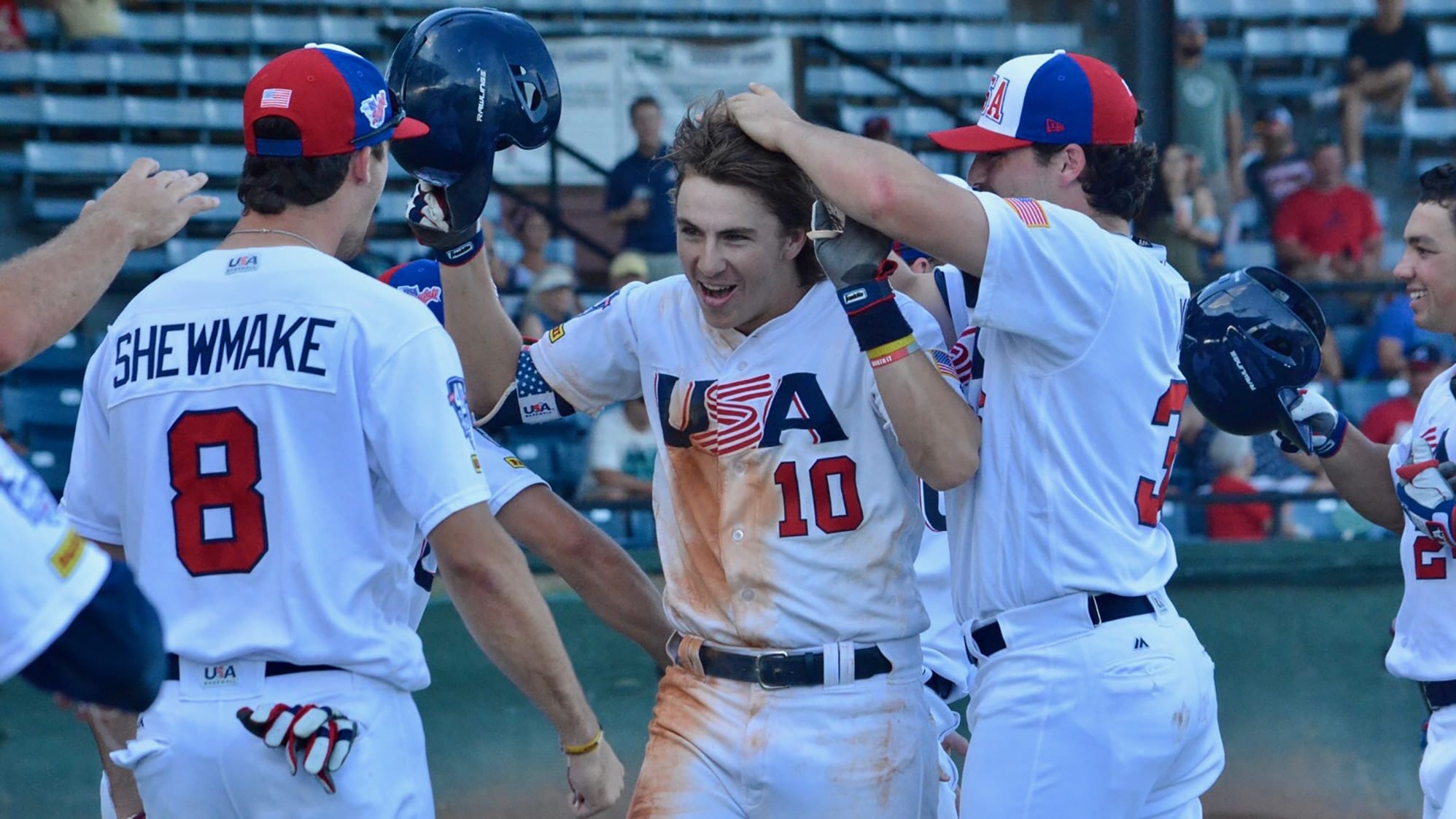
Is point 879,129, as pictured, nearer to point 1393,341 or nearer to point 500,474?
point 1393,341

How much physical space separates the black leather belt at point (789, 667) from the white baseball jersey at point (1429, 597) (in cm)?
160

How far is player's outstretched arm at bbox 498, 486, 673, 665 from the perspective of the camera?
3.87m

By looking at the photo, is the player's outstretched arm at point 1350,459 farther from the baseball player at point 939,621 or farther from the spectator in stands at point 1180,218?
the spectator in stands at point 1180,218

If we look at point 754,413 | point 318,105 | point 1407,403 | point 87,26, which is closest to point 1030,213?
point 754,413

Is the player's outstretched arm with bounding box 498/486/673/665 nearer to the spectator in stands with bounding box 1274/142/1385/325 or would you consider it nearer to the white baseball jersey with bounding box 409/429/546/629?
the white baseball jersey with bounding box 409/429/546/629

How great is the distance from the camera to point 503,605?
2.93 m

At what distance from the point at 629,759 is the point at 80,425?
13.7 feet

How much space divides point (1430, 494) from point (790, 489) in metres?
1.74

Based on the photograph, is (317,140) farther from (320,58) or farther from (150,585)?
(150,585)

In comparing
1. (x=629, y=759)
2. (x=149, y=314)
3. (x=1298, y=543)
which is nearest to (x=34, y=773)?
(x=629, y=759)

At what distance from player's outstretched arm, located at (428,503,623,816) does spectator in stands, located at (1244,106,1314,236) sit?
29.4 feet

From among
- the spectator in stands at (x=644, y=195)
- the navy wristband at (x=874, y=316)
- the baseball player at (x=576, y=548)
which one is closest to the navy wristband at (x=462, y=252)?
the baseball player at (x=576, y=548)

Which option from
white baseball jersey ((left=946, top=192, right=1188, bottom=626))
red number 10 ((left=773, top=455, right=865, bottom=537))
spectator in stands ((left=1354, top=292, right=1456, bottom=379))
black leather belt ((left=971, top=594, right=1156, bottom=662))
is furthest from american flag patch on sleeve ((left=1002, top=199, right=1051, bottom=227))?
spectator in stands ((left=1354, top=292, right=1456, bottom=379))

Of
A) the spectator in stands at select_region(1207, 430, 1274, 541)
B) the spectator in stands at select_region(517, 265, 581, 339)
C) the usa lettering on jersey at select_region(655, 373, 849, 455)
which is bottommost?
the spectator in stands at select_region(1207, 430, 1274, 541)
